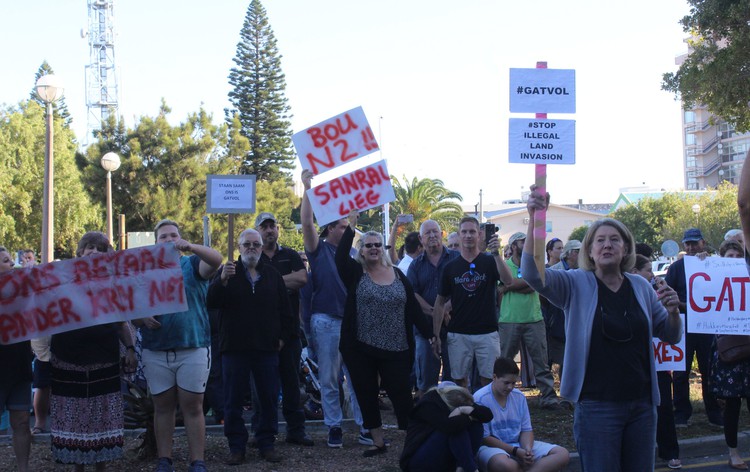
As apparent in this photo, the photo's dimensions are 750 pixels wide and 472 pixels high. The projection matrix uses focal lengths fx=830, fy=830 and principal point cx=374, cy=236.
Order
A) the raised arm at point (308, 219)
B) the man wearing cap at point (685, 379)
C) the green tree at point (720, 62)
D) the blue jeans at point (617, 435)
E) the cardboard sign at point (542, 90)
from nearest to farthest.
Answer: the blue jeans at point (617, 435)
the cardboard sign at point (542, 90)
the raised arm at point (308, 219)
the man wearing cap at point (685, 379)
the green tree at point (720, 62)

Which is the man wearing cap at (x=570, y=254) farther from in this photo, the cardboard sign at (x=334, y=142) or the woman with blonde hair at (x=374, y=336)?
the cardboard sign at (x=334, y=142)

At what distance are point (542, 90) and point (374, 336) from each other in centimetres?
288

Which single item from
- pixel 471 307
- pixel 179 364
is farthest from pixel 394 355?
pixel 179 364

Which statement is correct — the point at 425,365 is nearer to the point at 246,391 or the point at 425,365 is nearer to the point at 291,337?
the point at 291,337

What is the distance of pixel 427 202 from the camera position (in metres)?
56.5

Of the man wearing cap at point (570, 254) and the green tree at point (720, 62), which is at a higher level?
the green tree at point (720, 62)

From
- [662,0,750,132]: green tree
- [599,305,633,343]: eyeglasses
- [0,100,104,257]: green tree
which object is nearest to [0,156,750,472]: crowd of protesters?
[599,305,633,343]: eyeglasses

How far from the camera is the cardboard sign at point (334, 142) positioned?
7.72 metres

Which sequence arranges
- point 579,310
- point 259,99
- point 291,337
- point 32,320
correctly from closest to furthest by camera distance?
point 579,310 → point 32,320 → point 291,337 → point 259,99

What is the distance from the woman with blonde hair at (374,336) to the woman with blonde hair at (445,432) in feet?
5.06

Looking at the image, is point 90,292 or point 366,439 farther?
point 366,439

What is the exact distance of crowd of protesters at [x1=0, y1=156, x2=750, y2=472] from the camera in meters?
4.53

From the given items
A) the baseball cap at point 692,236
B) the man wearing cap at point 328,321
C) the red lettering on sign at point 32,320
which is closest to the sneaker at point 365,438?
the man wearing cap at point 328,321

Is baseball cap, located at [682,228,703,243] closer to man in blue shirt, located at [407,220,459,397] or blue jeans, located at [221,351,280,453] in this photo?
man in blue shirt, located at [407,220,459,397]
